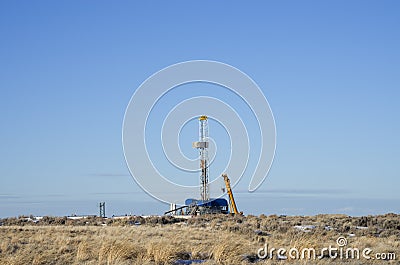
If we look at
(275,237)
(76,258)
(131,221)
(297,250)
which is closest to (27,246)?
(76,258)

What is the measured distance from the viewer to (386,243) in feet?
66.5

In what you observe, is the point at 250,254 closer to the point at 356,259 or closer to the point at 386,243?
the point at 356,259

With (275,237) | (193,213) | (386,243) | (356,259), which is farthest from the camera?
(193,213)

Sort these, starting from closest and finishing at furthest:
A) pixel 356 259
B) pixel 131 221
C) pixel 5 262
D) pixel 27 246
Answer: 1. pixel 5 262
2. pixel 356 259
3. pixel 27 246
4. pixel 131 221

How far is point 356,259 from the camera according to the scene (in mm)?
15945

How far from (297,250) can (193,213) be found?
32302 millimetres

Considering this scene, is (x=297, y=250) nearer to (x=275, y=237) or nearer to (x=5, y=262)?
(x=275, y=237)

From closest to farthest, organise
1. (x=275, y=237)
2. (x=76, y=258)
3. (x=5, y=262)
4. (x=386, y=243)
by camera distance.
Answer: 1. (x=5, y=262)
2. (x=76, y=258)
3. (x=386, y=243)
4. (x=275, y=237)

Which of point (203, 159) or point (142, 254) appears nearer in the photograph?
point (142, 254)

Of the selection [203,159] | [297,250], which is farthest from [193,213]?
[297,250]

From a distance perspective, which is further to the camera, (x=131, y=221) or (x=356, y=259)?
(x=131, y=221)

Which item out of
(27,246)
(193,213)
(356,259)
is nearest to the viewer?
(356,259)

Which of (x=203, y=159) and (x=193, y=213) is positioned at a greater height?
(x=203, y=159)

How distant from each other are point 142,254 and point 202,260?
5.55 feet
